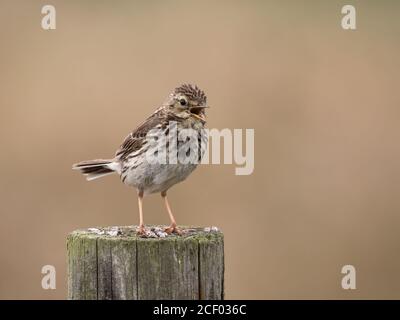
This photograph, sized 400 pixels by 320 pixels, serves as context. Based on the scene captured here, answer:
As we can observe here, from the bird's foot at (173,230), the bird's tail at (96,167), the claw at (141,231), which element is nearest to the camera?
the claw at (141,231)

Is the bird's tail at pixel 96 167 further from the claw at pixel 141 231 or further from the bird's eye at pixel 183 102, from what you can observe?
the claw at pixel 141 231

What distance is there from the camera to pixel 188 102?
777cm

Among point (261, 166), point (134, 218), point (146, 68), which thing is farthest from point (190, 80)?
point (134, 218)

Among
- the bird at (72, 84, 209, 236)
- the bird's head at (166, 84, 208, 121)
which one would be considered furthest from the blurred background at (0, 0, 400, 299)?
the bird's head at (166, 84, 208, 121)

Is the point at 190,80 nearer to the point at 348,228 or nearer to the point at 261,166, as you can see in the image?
the point at 261,166

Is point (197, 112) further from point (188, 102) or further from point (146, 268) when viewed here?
point (146, 268)

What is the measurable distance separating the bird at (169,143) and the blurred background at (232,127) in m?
3.86

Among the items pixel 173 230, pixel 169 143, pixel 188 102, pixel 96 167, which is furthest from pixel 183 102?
pixel 96 167

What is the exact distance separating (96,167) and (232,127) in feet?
15.0

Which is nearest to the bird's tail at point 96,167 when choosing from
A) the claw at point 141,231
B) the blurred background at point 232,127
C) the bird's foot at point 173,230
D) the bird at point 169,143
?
the bird at point 169,143

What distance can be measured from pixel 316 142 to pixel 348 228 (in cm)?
170

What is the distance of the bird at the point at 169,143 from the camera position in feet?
25.1

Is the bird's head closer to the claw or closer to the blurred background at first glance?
the claw

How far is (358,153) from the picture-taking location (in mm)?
14312
